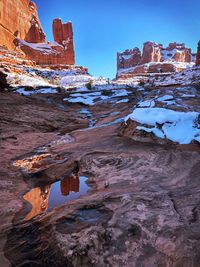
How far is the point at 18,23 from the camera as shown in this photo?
167 ft

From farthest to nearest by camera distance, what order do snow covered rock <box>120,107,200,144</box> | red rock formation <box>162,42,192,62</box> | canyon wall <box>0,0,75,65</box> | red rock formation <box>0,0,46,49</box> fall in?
red rock formation <box>162,42,192,62</box> → canyon wall <box>0,0,75,65</box> → red rock formation <box>0,0,46,49</box> → snow covered rock <box>120,107,200,144</box>

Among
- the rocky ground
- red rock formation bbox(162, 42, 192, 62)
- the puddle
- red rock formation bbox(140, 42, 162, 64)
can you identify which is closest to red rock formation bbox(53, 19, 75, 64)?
red rock formation bbox(140, 42, 162, 64)

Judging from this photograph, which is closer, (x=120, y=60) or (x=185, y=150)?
(x=185, y=150)

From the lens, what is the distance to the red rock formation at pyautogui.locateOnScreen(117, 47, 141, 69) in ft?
336

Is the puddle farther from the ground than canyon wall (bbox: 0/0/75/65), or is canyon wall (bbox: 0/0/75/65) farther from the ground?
canyon wall (bbox: 0/0/75/65)

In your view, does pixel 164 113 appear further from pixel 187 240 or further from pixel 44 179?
pixel 187 240

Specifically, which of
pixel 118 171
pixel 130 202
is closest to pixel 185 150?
pixel 118 171

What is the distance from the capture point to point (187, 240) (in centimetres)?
175

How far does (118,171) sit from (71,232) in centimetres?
168

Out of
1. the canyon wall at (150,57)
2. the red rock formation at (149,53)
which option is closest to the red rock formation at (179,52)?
the canyon wall at (150,57)

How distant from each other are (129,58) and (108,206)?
357 ft

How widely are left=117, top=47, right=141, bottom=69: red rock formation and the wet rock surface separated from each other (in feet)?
338

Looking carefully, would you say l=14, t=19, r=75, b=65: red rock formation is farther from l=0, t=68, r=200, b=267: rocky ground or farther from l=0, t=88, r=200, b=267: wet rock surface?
l=0, t=88, r=200, b=267: wet rock surface

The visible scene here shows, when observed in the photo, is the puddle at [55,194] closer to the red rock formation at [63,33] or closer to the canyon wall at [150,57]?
the red rock formation at [63,33]
